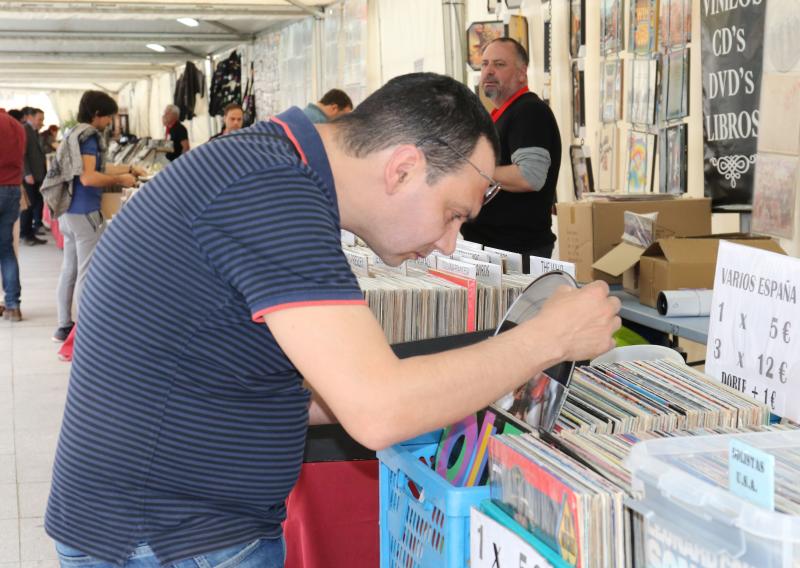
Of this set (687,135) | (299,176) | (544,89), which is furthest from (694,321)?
(544,89)

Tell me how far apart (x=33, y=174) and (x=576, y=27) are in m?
7.29

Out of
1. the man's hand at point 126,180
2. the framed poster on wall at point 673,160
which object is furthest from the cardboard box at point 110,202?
the framed poster on wall at point 673,160

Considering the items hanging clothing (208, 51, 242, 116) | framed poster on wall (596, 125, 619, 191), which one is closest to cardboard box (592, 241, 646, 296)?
framed poster on wall (596, 125, 619, 191)

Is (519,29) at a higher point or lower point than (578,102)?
higher

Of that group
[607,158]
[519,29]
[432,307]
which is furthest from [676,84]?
[432,307]

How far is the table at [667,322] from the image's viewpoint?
9.06 feet

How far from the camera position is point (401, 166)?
123cm

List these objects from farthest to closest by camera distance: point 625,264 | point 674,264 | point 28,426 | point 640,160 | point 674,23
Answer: point 640,160 < point 28,426 < point 674,23 < point 625,264 < point 674,264

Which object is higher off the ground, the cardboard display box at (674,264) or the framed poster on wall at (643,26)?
the framed poster on wall at (643,26)

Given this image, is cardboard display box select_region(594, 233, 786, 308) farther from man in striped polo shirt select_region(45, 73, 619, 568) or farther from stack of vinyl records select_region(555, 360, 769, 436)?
man in striped polo shirt select_region(45, 73, 619, 568)

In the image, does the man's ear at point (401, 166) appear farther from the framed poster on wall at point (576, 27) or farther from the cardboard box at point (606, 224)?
the framed poster on wall at point (576, 27)

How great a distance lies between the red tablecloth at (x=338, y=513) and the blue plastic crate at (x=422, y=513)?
1.27 feet

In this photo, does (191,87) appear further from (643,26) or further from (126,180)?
(643,26)

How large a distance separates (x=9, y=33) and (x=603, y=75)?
9.91 metres
